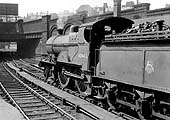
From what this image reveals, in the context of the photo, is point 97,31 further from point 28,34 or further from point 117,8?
point 28,34

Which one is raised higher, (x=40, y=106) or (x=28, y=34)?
(x=28, y=34)

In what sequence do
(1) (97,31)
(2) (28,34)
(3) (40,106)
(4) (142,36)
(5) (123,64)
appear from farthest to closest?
(2) (28,34), (1) (97,31), (3) (40,106), (5) (123,64), (4) (142,36)

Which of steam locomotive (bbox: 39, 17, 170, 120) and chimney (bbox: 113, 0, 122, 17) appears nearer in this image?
steam locomotive (bbox: 39, 17, 170, 120)

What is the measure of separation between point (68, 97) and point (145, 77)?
4576 mm

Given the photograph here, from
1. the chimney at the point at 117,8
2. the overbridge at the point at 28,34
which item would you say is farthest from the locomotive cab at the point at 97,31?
the overbridge at the point at 28,34

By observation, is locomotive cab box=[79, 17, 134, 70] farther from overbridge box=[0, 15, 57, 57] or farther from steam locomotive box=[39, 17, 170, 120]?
overbridge box=[0, 15, 57, 57]

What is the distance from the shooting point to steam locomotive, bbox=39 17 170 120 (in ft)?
23.1

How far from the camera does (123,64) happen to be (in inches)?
332

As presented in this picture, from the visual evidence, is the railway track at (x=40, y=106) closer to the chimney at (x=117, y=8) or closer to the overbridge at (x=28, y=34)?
the chimney at (x=117, y=8)

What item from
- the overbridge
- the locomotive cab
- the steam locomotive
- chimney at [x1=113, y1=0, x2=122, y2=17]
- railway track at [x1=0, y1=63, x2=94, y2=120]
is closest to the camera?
the steam locomotive

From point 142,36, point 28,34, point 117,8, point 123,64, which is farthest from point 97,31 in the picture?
point 28,34

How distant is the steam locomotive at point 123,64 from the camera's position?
7029 millimetres

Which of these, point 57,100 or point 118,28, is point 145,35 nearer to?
point 118,28

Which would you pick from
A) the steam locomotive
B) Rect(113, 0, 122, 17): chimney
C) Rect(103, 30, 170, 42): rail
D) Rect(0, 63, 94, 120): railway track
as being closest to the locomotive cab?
the steam locomotive
